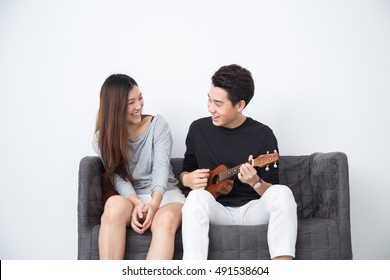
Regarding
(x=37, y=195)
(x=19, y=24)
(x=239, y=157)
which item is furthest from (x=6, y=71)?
(x=239, y=157)

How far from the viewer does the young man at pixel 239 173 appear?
68.1 inches

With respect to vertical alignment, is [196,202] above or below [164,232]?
above

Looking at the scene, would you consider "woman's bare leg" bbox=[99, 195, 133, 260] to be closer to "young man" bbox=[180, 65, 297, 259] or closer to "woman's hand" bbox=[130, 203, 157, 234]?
"woman's hand" bbox=[130, 203, 157, 234]

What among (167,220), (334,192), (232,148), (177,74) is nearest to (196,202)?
(167,220)

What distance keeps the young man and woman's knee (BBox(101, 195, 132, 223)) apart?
242 mm

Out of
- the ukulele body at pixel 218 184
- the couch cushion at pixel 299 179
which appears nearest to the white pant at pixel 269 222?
the ukulele body at pixel 218 184

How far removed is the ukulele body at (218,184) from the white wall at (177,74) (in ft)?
1.87

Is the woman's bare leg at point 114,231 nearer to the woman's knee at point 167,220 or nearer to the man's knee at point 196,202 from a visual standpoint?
the woman's knee at point 167,220

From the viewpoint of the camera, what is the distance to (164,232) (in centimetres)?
175

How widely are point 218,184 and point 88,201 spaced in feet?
1.81

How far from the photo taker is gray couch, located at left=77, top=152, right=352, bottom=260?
1.83 meters

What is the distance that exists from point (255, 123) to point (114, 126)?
64 centimetres

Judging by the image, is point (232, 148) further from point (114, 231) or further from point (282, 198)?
point (114, 231)
